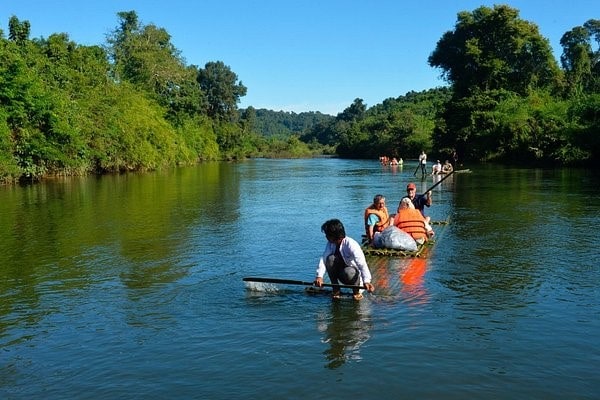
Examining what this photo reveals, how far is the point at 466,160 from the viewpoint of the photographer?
69.6 metres

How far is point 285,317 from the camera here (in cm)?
869

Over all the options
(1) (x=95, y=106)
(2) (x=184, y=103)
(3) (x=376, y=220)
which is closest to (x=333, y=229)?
(3) (x=376, y=220)

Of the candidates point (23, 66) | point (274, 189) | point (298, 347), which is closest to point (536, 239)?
point (298, 347)

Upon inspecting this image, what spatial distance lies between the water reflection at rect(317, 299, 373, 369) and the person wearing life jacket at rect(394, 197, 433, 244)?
4.49m

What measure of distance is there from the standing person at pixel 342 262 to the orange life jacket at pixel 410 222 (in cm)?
438

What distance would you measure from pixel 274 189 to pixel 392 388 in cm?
2787

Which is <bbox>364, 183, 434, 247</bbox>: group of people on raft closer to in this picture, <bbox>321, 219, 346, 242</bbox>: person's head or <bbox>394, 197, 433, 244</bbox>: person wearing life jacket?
<bbox>394, 197, 433, 244</bbox>: person wearing life jacket

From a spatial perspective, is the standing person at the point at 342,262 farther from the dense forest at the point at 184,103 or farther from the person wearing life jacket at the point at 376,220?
the dense forest at the point at 184,103

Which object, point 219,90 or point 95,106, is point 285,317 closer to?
point 95,106

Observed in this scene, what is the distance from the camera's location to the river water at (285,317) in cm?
646

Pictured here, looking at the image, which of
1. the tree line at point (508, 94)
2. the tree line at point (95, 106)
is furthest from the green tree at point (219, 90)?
the tree line at point (508, 94)

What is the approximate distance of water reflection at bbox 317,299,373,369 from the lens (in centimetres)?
715

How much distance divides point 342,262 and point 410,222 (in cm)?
462

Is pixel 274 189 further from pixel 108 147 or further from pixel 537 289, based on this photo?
pixel 537 289
